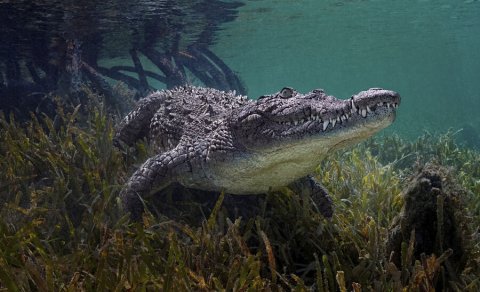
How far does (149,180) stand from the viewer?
3.97 m

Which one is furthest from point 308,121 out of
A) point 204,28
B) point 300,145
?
point 204,28

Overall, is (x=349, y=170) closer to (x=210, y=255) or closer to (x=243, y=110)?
(x=243, y=110)

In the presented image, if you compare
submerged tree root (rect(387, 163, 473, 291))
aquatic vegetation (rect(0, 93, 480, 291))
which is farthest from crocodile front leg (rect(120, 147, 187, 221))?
submerged tree root (rect(387, 163, 473, 291))

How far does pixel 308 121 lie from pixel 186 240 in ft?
4.48

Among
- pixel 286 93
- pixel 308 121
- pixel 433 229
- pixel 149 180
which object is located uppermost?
pixel 286 93

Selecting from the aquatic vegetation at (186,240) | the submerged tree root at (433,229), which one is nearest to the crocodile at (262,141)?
the aquatic vegetation at (186,240)

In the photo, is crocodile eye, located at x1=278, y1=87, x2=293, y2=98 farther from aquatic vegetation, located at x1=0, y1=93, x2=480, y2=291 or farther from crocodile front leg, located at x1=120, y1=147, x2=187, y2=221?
crocodile front leg, located at x1=120, y1=147, x2=187, y2=221

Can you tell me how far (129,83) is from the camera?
40.5ft

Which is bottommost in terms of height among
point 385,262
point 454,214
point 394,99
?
point 385,262

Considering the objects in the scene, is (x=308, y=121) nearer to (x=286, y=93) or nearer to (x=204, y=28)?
(x=286, y=93)

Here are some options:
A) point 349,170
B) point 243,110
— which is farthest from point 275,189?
point 349,170

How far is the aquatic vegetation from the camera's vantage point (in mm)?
2574

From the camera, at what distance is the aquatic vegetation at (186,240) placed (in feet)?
8.45

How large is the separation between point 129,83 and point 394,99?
35.1 feet
